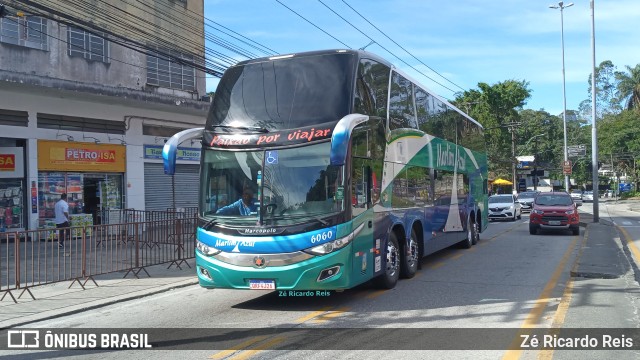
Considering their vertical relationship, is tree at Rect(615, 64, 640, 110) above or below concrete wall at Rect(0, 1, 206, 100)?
above

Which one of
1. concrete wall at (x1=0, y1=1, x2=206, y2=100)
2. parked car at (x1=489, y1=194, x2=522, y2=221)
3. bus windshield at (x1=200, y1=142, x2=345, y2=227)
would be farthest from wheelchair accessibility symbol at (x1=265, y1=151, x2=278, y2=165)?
parked car at (x1=489, y1=194, x2=522, y2=221)

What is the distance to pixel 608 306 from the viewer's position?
8.70 meters

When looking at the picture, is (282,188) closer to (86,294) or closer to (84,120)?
(86,294)

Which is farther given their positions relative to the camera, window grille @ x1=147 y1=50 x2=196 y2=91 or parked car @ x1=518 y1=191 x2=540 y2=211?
parked car @ x1=518 y1=191 x2=540 y2=211

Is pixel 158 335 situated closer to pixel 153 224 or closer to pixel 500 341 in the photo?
pixel 500 341

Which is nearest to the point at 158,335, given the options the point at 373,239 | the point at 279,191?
the point at 279,191

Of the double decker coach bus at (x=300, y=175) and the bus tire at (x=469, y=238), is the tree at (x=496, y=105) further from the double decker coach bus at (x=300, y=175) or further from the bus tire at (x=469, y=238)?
the double decker coach bus at (x=300, y=175)

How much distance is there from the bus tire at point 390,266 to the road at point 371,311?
163 mm

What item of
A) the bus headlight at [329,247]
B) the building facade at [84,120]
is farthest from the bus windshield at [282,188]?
the building facade at [84,120]

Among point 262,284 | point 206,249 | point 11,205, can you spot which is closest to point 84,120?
point 11,205

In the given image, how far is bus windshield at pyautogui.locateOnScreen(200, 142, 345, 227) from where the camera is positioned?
8203 millimetres

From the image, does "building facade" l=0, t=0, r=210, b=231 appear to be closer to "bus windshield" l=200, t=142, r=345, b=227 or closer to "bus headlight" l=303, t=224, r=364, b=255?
"bus windshield" l=200, t=142, r=345, b=227

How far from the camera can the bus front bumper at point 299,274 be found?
8000 millimetres

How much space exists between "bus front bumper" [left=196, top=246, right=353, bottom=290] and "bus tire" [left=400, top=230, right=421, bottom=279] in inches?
112
